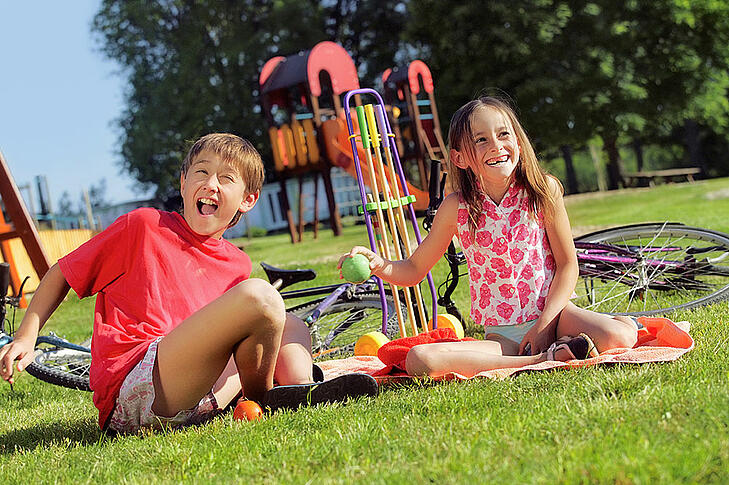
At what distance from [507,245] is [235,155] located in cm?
143

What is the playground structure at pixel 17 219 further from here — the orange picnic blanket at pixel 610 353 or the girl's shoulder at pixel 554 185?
the girl's shoulder at pixel 554 185

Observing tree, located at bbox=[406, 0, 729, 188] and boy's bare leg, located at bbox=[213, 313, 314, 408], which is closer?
boy's bare leg, located at bbox=[213, 313, 314, 408]

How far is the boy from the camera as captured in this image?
2.88 m

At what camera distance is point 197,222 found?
3230 millimetres

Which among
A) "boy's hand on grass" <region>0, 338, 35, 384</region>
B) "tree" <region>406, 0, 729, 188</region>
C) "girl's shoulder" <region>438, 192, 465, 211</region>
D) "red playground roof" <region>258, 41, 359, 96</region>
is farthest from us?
"tree" <region>406, 0, 729, 188</region>

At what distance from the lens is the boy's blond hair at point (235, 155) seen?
3.31m

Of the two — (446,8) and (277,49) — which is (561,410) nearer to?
(446,8)

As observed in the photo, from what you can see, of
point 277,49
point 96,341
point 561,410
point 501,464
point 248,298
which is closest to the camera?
point 501,464

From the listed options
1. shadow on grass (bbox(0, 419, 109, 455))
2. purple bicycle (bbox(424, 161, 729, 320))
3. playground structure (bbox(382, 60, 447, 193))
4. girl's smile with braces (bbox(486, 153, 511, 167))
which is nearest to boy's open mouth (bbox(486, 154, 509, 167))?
girl's smile with braces (bbox(486, 153, 511, 167))

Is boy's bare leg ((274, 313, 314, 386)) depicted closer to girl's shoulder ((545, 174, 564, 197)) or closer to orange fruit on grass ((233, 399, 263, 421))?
orange fruit on grass ((233, 399, 263, 421))

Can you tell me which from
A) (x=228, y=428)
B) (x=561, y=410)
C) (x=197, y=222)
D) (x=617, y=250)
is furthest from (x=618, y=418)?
(x=617, y=250)

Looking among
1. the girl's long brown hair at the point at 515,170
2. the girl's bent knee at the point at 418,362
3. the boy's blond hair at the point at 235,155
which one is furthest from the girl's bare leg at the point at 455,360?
the boy's blond hair at the point at 235,155

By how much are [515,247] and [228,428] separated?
1.70 metres

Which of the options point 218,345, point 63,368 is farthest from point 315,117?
point 218,345
